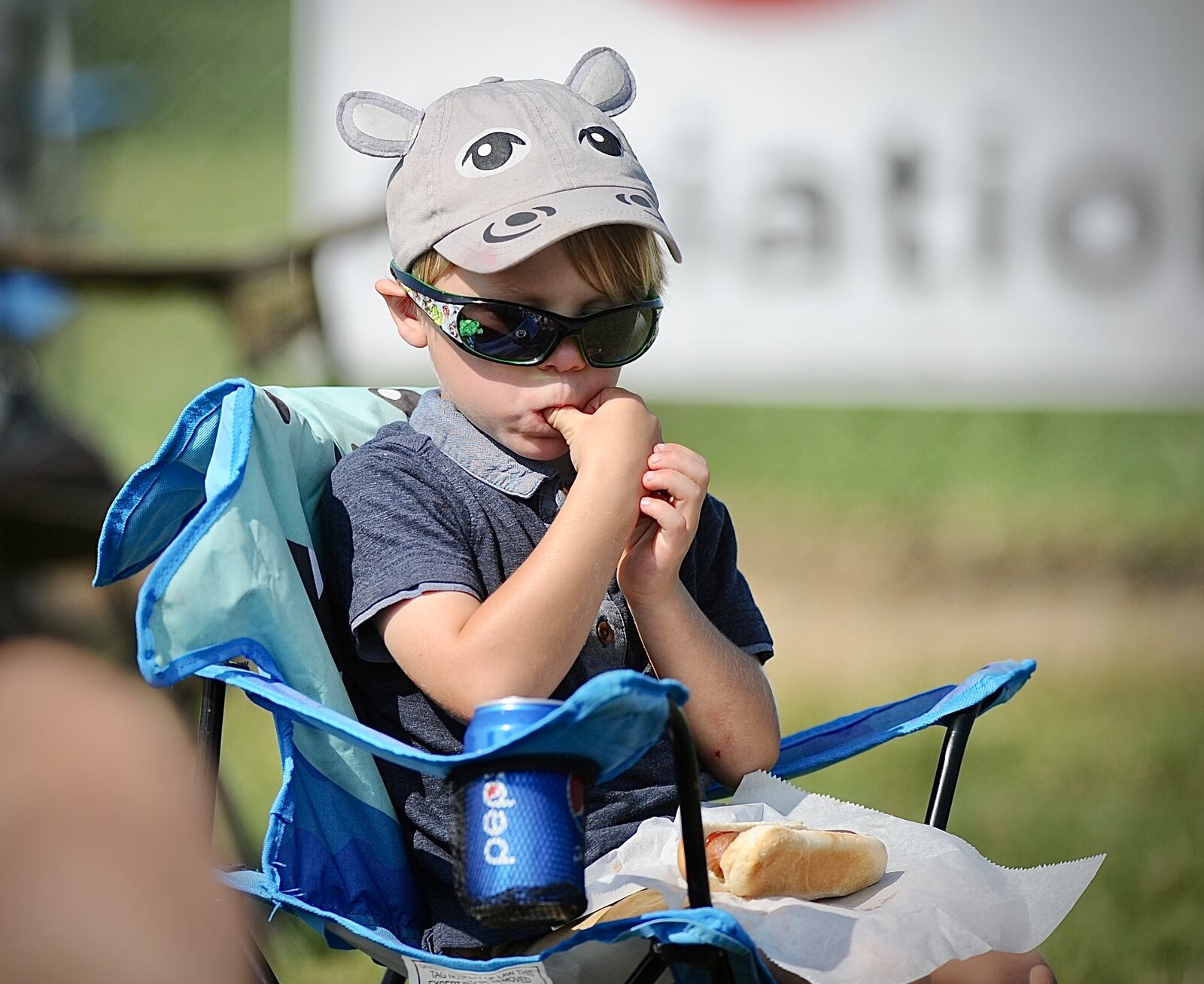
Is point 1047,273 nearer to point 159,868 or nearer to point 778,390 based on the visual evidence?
point 778,390

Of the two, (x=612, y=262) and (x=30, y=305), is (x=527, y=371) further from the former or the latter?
(x=30, y=305)

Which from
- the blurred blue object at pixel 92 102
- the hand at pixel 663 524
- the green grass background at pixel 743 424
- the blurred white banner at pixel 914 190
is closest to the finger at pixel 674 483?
the hand at pixel 663 524

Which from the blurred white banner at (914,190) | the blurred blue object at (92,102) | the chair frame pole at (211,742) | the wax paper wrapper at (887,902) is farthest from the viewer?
the blurred blue object at (92,102)

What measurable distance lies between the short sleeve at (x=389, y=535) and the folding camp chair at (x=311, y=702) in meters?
0.05

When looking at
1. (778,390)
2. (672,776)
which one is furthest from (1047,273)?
(672,776)

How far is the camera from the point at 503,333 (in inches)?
61.2

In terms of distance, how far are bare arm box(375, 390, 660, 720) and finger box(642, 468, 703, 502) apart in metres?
0.02

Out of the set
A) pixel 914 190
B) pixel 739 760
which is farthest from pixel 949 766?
pixel 914 190

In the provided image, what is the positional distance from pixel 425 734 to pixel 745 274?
3454 millimetres

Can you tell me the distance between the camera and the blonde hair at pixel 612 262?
1.58 meters

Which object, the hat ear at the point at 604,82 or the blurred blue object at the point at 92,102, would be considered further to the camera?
the blurred blue object at the point at 92,102

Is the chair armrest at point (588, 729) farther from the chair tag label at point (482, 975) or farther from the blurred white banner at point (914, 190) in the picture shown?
the blurred white banner at point (914, 190)

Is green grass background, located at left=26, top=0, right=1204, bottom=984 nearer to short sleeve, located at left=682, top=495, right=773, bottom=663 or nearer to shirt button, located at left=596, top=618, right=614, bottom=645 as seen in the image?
short sleeve, located at left=682, top=495, right=773, bottom=663

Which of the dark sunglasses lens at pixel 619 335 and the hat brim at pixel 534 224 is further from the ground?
the hat brim at pixel 534 224
